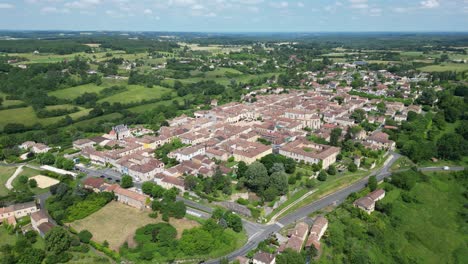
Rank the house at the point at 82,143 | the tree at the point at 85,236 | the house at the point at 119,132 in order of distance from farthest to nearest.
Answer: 1. the house at the point at 119,132
2. the house at the point at 82,143
3. the tree at the point at 85,236

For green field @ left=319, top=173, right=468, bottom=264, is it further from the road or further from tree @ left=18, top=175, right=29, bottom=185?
tree @ left=18, top=175, right=29, bottom=185

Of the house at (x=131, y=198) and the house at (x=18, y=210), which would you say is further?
the house at (x=131, y=198)

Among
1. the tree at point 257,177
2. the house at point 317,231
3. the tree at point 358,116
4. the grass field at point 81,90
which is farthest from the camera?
the grass field at point 81,90

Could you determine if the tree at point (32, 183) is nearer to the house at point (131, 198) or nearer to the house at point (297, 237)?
the house at point (131, 198)

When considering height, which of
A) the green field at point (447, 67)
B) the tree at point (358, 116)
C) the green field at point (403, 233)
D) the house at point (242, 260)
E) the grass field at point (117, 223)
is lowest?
the green field at point (403, 233)

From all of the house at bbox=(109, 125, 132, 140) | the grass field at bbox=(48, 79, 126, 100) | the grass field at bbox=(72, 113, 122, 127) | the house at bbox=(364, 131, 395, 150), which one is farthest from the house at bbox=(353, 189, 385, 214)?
the grass field at bbox=(48, 79, 126, 100)

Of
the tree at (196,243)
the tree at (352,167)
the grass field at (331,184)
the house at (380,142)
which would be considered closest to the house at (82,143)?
the tree at (196,243)
